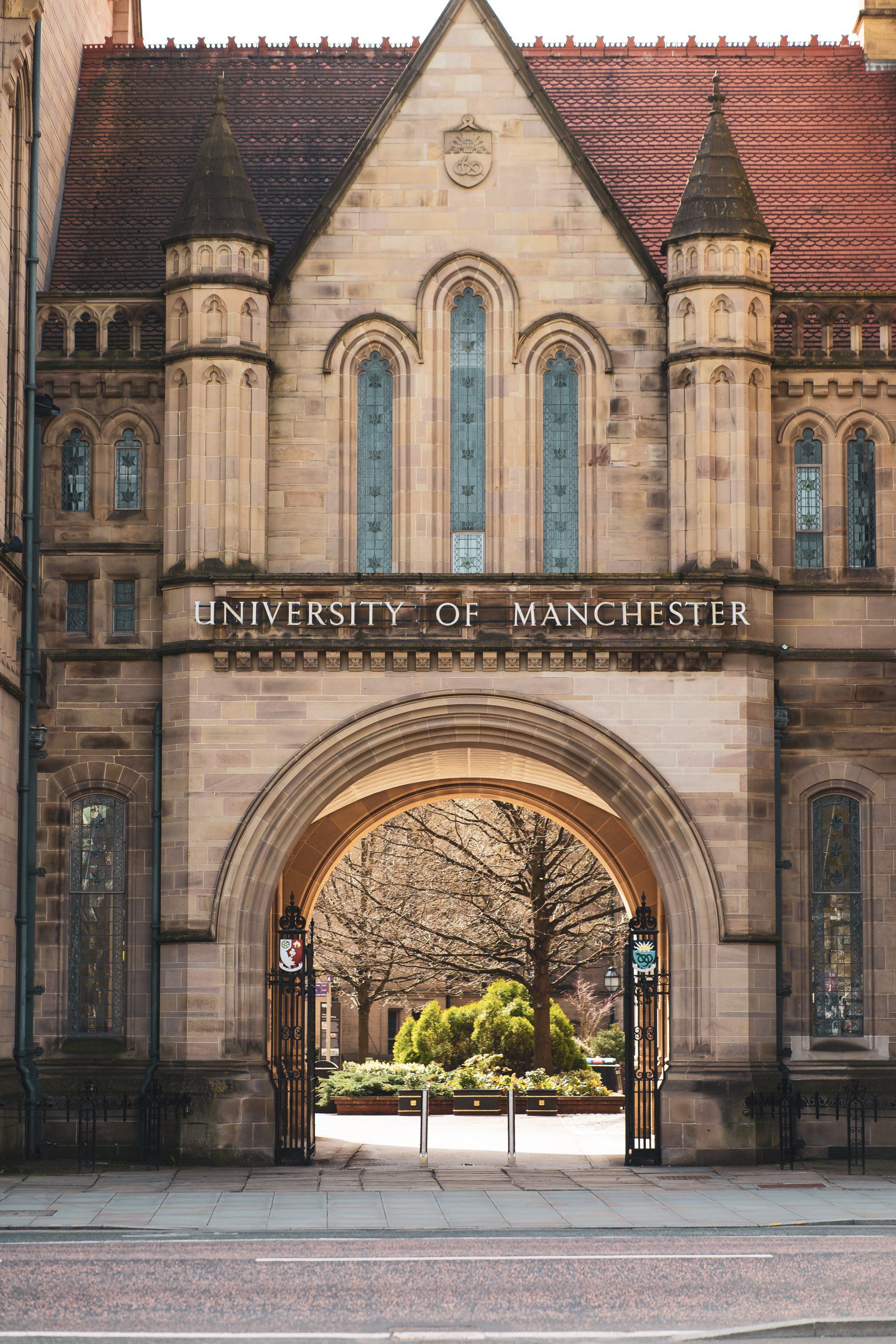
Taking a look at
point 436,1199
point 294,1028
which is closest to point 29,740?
point 294,1028

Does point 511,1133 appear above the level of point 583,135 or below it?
below

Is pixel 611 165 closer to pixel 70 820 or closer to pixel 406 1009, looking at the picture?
pixel 70 820

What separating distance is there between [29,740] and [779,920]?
9.50 metres

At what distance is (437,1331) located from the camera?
11.7 meters

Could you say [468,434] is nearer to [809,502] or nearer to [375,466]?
[375,466]

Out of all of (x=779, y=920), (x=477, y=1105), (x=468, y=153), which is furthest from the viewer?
(x=477, y=1105)

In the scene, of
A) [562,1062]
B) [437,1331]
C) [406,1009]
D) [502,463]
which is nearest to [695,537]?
[502,463]

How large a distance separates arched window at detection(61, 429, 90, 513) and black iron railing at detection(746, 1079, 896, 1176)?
11.3 m

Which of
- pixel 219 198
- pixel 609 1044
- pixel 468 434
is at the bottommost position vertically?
pixel 609 1044

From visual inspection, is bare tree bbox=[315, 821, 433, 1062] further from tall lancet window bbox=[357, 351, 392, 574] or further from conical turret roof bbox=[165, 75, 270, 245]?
conical turret roof bbox=[165, 75, 270, 245]

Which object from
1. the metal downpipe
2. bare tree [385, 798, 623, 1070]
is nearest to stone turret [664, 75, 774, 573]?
the metal downpipe

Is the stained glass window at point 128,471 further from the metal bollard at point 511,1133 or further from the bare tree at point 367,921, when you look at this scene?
the bare tree at point 367,921

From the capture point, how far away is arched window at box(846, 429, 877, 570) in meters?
25.0

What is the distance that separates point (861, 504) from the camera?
25109mm
